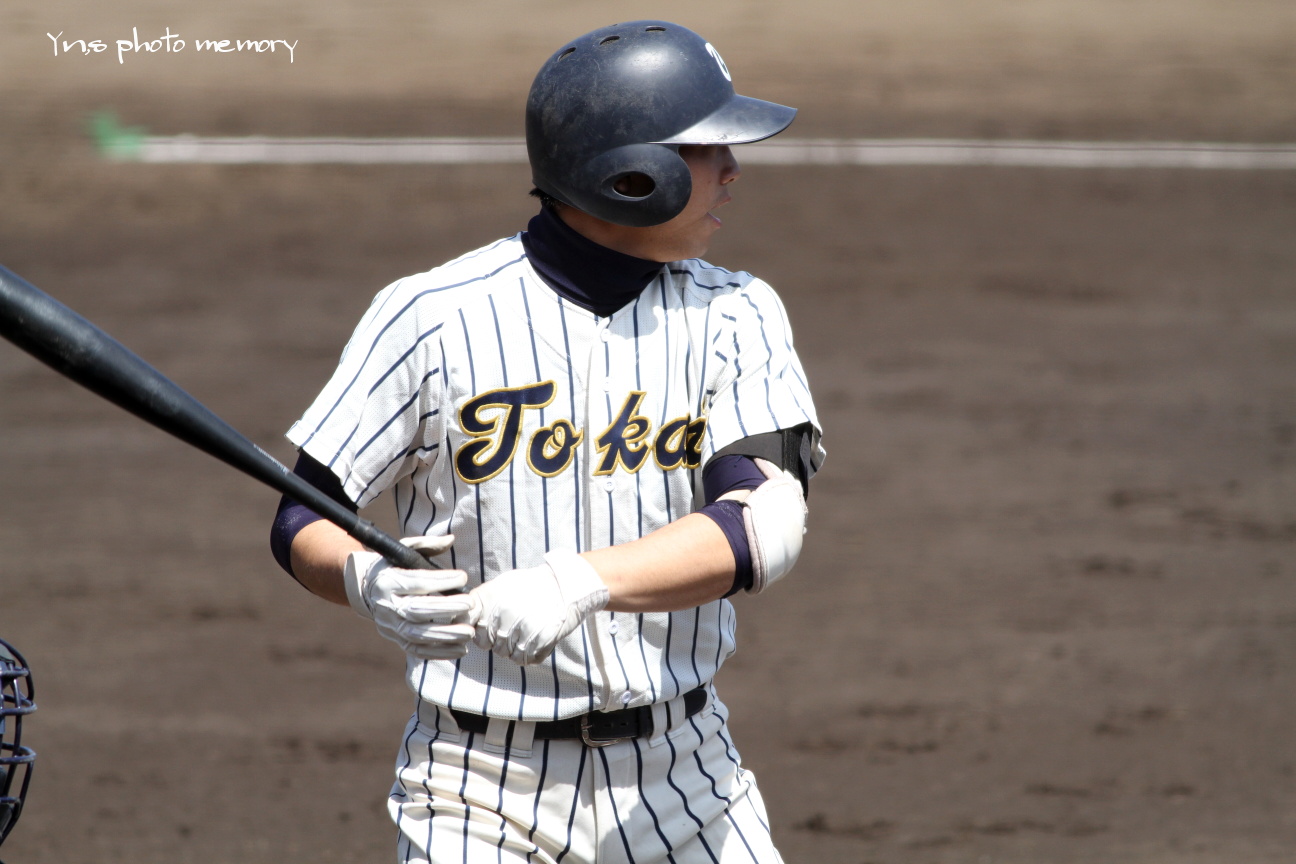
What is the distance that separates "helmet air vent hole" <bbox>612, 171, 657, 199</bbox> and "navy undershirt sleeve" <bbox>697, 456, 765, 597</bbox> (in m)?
0.45

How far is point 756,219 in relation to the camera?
31.1 ft

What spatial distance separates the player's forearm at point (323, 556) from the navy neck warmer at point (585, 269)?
0.53 m

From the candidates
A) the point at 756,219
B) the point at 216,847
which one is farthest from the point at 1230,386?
the point at 216,847

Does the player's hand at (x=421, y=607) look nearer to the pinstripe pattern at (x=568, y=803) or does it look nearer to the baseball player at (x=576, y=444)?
the baseball player at (x=576, y=444)

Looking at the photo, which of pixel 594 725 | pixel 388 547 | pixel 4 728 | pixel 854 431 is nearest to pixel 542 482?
pixel 388 547

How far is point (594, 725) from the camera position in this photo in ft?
7.42

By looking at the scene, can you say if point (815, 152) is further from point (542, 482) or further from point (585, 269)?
point (542, 482)

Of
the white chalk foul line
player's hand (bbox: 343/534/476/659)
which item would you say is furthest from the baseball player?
the white chalk foul line

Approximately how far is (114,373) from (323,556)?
1.82ft

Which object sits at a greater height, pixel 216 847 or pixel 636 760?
pixel 636 760

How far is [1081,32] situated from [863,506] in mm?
7427

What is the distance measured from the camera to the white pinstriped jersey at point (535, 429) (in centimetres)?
221

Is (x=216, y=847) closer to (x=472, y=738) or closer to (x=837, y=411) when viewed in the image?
(x=472, y=738)

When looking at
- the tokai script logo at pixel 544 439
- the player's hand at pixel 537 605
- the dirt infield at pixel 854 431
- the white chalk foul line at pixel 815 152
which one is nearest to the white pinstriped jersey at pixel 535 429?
the tokai script logo at pixel 544 439
